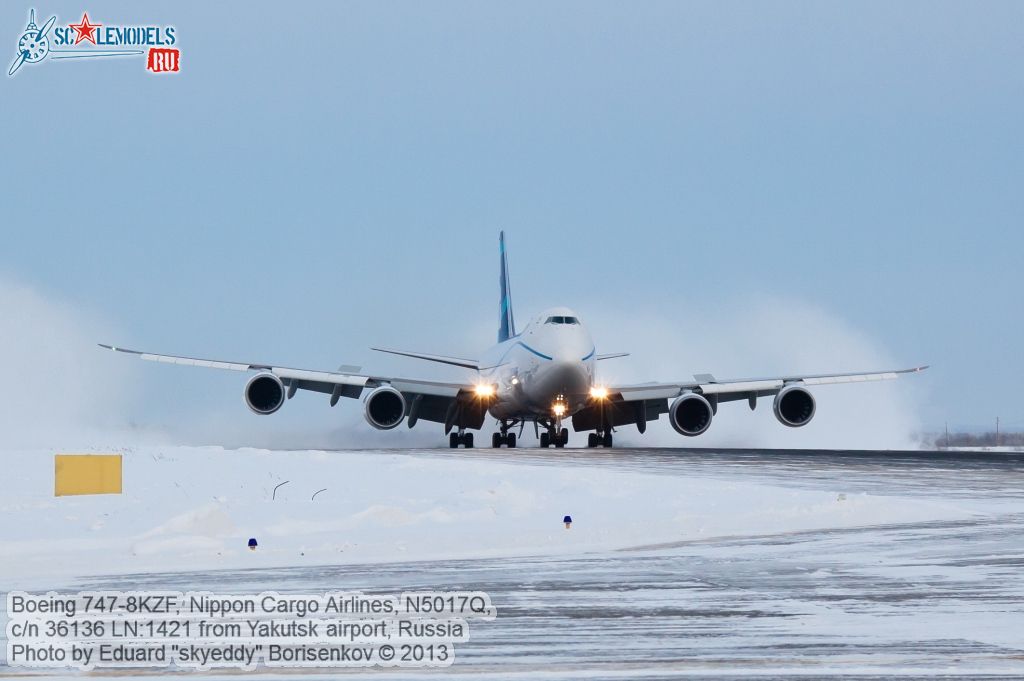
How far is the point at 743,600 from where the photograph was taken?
9.77m

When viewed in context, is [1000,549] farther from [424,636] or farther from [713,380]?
[713,380]

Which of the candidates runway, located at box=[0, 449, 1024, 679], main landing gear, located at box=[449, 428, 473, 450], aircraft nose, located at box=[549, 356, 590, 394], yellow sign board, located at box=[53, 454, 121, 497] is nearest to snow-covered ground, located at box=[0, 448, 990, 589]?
yellow sign board, located at box=[53, 454, 121, 497]

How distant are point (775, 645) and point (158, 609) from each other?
4383 millimetres

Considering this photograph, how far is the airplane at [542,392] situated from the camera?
143 ft

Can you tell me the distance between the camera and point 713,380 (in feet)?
157

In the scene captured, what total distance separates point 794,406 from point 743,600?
35.8 m

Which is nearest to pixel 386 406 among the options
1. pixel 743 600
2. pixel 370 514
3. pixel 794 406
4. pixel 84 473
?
pixel 794 406

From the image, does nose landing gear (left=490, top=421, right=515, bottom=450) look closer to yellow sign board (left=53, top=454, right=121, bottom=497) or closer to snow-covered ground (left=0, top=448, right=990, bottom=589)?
snow-covered ground (left=0, top=448, right=990, bottom=589)

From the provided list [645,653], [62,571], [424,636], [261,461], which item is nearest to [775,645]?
[645,653]

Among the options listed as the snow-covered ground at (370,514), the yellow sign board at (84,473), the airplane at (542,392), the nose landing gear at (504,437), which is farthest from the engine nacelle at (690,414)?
the yellow sign board at (84,473)

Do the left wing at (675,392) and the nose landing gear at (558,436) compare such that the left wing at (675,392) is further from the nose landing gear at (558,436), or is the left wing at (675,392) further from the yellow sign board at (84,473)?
the yellow sign board at (84,473)

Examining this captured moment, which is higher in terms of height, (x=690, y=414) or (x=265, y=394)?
(x=265, y=394)

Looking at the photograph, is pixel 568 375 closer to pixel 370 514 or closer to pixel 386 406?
pixel 386 406

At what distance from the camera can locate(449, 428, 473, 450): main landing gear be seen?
51500mm
